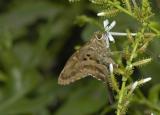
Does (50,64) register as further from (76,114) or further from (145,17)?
(145,17)

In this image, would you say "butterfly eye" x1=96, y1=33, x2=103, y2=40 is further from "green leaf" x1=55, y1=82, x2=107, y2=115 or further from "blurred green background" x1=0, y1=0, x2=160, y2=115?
"green leaf" x1=55, y1=82, x2=107, y2=115

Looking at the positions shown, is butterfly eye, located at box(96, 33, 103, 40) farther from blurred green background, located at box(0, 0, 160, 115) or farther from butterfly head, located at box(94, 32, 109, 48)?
blurred green background, located at box(0, 0, 160, 115)

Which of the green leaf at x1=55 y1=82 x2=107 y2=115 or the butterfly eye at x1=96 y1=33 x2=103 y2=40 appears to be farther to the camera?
the green leaf at x1=55 y1=82 x2=107 y2=115

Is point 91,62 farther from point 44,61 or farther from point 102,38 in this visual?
point 44,61

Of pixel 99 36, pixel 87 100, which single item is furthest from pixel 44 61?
pixel 99 36

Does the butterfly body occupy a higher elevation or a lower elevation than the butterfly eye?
lower

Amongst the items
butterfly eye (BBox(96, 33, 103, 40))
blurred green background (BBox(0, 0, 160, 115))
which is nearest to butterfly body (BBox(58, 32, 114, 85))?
butterfly eye (BBox(96, 33, 103, 40))

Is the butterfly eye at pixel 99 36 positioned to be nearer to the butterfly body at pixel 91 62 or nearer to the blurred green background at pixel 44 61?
the butterfly body at pixel 91 62

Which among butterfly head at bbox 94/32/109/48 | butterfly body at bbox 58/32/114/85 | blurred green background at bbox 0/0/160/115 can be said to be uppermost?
butterfly head at bbox 94/32/109/48
